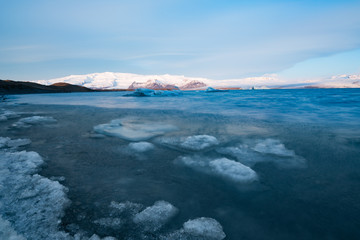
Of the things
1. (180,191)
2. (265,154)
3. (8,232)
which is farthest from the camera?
(265,154)

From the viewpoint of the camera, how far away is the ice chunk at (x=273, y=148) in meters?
3.78

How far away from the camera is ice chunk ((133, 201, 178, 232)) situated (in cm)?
185

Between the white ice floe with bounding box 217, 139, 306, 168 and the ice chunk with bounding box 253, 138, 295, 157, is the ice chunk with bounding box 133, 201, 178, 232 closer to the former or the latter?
the white ice floe with bounding box 217, 139, 306, 168

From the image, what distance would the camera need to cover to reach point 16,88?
59.2m

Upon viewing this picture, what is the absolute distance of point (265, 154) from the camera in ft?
12.3

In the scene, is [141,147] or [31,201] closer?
[31,201]

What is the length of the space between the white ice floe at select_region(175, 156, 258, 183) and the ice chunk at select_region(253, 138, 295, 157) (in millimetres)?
1206

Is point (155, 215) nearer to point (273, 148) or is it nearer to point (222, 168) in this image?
point (222, 168)

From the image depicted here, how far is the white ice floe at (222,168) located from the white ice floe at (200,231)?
98 centimetres

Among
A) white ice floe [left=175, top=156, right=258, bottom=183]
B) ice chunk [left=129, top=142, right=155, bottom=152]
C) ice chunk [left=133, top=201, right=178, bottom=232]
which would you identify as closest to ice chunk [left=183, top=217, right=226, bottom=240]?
ice chunk [left=133, top=201, right=178, bottom=232]

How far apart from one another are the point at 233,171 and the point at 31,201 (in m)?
2.68

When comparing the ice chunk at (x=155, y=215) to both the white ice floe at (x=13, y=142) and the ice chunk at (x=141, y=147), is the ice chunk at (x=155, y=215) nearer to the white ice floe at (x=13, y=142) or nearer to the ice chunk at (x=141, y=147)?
the ice chunk at (x=141, y=147)

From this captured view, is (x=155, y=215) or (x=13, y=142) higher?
(x=13, y=142)

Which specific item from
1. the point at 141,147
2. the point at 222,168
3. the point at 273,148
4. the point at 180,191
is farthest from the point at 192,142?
the point at 180,191
